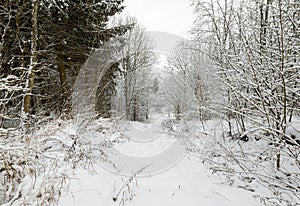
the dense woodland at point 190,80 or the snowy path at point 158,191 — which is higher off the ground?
the dense woodland at point 190,80

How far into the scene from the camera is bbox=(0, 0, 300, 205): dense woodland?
2223 mm

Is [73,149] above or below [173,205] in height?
above

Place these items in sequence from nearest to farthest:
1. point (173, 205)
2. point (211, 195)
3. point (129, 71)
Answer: point (173, 205), point (211, 195), point (129, 71)

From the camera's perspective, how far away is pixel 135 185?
3.31 meters

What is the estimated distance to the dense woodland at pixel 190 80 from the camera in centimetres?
222

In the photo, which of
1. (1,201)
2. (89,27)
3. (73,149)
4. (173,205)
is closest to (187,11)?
(89,27)

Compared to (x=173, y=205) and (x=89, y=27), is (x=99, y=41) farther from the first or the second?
(x=173, y=205)

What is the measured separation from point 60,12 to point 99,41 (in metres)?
1.77

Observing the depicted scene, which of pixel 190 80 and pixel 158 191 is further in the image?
pixel 190 80

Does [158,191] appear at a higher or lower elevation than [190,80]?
lower

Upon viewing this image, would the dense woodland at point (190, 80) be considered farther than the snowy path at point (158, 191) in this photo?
No

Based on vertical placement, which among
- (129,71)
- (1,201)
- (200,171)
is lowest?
(200,171)

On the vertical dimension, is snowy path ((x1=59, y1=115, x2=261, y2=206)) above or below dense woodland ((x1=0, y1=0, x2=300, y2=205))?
below

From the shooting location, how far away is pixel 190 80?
10.1 m
